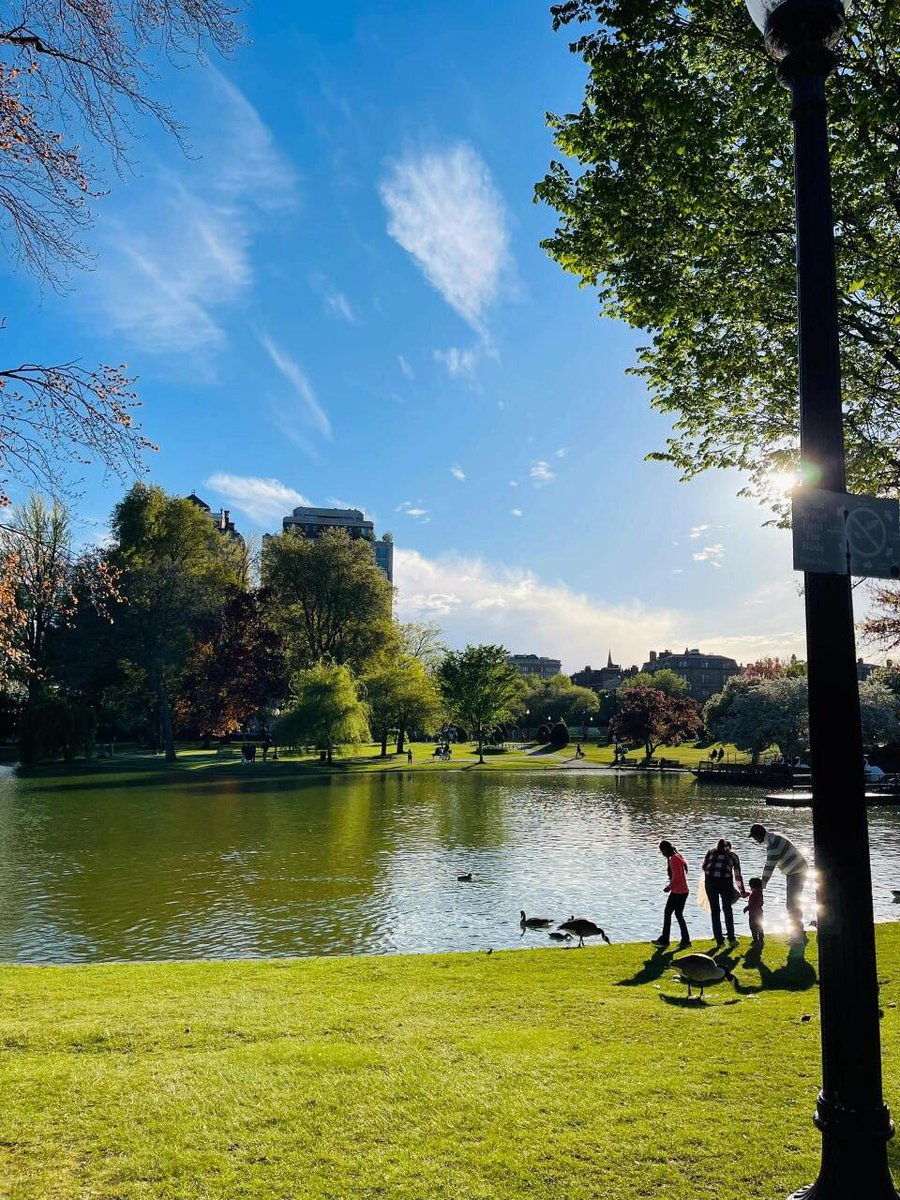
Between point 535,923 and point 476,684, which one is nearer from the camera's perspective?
point 535,923

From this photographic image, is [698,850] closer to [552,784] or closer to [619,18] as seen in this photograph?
[619,18]

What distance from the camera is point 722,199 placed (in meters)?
11.2

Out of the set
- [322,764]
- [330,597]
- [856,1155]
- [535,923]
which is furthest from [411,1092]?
[330,597]

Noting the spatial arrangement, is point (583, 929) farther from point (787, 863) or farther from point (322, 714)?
point (322, 714)

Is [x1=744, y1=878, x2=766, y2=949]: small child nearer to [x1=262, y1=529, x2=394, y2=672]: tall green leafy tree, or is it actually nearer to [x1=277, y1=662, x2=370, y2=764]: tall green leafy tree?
[x1=277, y1=662, x2=370, y2=764]: tall green leafy tree

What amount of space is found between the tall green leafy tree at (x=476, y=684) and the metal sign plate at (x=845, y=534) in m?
75.1

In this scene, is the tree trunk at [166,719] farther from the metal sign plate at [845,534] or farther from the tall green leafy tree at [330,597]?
the metal sign plate at [845,534]

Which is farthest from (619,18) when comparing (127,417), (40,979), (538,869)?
(538,869)

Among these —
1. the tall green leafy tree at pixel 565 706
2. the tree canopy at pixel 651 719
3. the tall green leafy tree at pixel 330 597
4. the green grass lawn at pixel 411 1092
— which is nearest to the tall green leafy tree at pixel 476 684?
the tall green leafy tree at pixel 330 597

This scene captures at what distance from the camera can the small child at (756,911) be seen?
1317 centimetres

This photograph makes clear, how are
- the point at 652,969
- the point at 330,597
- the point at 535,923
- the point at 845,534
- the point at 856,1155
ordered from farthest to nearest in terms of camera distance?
1. the point at 330,597
2. the point at 535,923
3. the point at 652,969
4. the point at 845,534
5. the point at 856,1155

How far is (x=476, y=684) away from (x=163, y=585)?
99.6 feet

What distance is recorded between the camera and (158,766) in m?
59.5

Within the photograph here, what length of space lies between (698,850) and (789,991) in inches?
631
